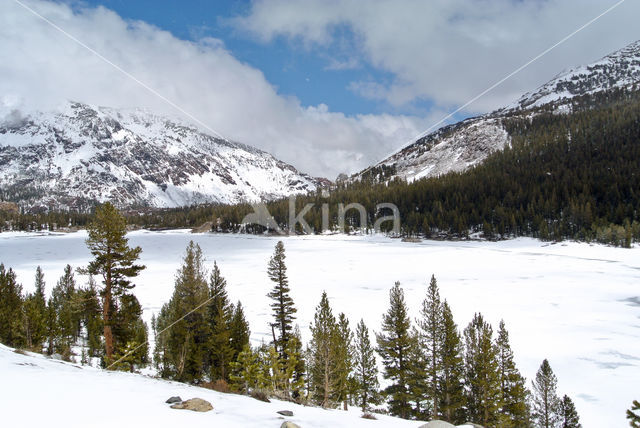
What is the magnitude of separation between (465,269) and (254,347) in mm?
47676

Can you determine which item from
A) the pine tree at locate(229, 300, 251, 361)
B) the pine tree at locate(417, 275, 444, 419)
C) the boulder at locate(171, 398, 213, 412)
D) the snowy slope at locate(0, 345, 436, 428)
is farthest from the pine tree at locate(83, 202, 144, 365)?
the pine tree at locate(417, 275, 444, 419)

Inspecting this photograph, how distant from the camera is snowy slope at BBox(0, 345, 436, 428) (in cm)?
741

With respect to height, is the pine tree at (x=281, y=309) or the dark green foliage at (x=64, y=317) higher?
the pine tree at (x=281, y=309)

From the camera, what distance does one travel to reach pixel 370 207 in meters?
164

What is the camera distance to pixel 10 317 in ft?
118

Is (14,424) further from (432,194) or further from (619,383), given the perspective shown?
(432,194)

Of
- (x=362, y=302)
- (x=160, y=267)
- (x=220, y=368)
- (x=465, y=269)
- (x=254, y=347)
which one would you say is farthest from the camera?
(x=160, y=267)

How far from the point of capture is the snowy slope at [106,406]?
24.3ft

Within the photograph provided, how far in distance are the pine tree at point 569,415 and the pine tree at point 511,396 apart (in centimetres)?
209

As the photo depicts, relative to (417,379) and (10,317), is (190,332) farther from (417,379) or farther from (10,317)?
(10,317)

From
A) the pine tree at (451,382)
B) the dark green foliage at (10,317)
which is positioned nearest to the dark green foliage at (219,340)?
the pine tree at (451,382)

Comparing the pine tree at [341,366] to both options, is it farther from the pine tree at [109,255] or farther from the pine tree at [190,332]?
the pine tree at [109,255]

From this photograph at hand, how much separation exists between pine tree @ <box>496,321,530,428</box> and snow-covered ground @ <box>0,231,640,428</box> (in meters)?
3.11

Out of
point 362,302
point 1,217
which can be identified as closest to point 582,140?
point 362,302
